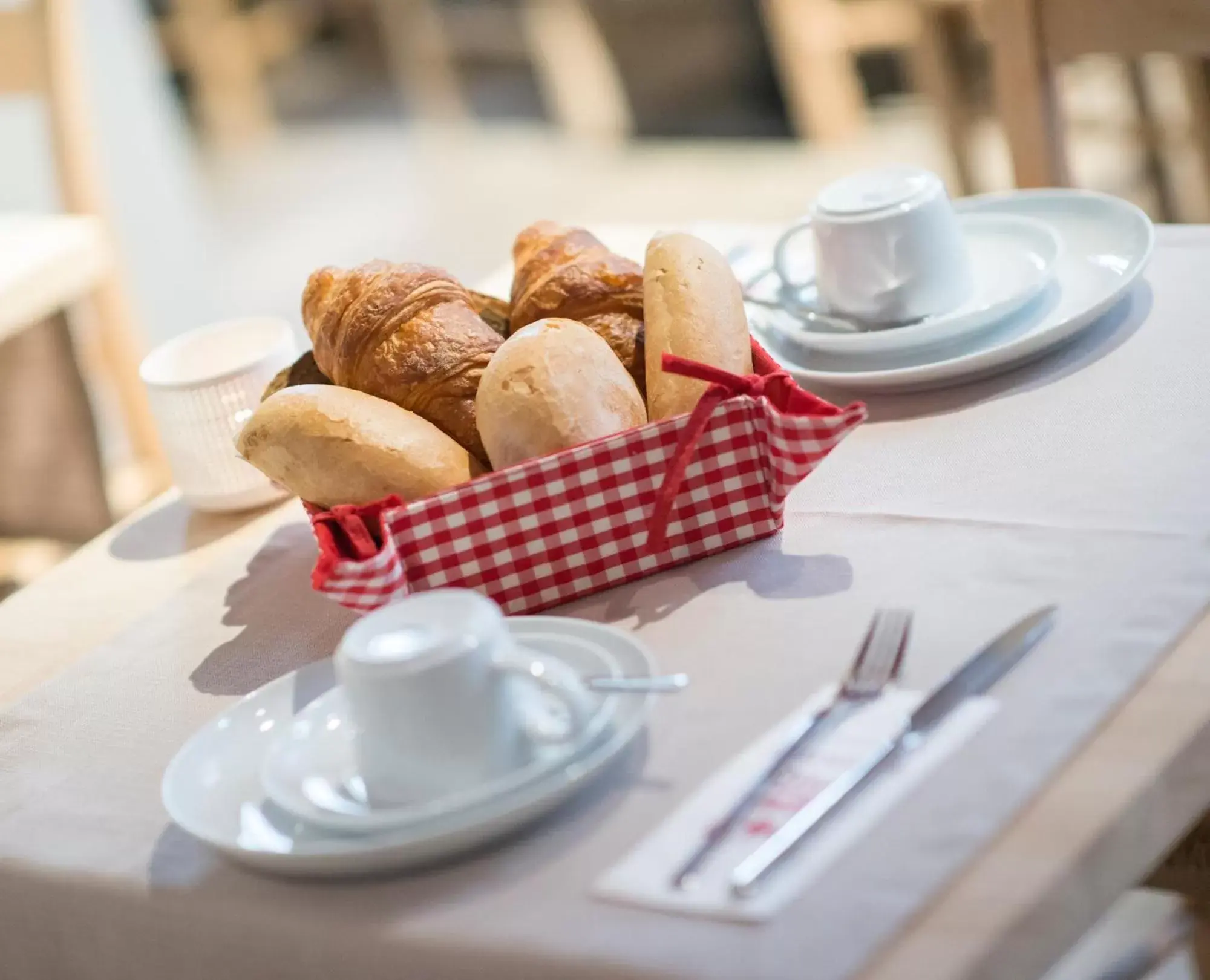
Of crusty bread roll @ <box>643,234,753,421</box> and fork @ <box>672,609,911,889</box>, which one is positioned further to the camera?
crusty bread roll @ <box>643,234,753,421</box>

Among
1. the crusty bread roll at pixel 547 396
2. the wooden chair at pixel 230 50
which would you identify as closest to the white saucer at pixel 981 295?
the crusty bread roll at pixel 547 396

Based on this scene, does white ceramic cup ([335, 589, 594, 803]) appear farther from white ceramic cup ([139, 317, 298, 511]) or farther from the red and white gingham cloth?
white ceramic cup ([139, 317, 298, 511])

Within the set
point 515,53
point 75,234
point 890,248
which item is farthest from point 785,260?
point 515,53

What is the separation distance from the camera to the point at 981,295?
1032 millimetres

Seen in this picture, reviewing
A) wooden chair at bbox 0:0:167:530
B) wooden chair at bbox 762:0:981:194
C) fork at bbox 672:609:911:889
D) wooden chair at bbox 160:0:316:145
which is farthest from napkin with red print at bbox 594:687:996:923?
wooden chair at bbox 160:0:316:145

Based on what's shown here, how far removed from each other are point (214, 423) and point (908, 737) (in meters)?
0.60

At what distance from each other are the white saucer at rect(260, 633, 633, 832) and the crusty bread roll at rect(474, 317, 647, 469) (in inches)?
5.3

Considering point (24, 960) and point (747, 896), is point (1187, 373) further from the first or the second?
point (24, 960)

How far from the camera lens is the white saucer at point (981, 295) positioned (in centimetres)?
99

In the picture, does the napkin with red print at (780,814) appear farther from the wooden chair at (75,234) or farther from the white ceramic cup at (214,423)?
the wooden chair at (75,234)

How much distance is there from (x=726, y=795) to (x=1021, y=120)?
94cm

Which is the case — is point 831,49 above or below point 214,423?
below

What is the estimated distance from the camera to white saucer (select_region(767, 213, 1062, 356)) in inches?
38.9

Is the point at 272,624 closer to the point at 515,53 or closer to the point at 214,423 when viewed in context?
the point at 214,423
